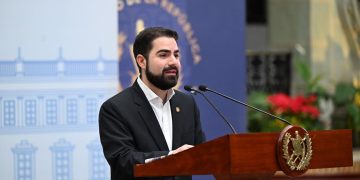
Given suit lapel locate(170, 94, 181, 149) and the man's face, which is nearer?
the man's face

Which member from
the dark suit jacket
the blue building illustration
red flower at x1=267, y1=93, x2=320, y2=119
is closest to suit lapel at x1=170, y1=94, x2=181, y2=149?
the dark suit jacket

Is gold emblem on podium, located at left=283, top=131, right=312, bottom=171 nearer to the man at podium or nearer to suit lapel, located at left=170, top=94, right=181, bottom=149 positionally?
the man at podium

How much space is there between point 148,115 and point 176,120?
5.5 inches

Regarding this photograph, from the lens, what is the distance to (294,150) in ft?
12.0

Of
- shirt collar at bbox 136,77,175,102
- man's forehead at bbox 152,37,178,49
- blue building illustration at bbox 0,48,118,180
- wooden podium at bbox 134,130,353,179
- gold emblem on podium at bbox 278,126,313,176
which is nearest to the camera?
wooden podium at bbox 134,130,353,179

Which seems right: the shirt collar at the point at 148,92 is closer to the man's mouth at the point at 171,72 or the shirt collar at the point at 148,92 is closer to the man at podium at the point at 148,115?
the man at podium at the point at 148,115

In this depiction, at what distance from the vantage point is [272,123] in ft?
32.5

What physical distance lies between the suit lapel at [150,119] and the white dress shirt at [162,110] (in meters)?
0.02

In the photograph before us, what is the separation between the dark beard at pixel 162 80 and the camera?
3.89 m

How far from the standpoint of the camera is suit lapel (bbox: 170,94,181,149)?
4.03 metres

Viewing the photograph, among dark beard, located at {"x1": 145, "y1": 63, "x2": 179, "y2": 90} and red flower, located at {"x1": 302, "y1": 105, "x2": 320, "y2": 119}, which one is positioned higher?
dark beard, located at {"x1": 145, "y1": 63, "x2": 179, "y2": 90}

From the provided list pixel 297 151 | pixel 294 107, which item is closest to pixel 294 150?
pixel 297 151

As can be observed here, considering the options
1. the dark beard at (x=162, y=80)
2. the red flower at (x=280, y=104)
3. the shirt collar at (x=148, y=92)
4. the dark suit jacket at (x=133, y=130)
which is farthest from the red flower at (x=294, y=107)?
the dark beard at (x=162, y=80)

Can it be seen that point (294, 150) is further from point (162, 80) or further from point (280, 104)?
point (280, 104)
